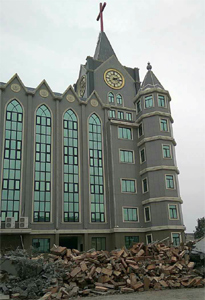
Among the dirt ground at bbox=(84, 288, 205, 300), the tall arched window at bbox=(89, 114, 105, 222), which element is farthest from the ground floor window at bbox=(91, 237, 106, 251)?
the dirt ground at bbox=(84, 288, 205, 300)

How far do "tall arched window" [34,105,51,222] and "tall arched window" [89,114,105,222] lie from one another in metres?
4.99

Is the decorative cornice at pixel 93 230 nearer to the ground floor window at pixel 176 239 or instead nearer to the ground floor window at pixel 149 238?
the ground floor window at pixel 149 238

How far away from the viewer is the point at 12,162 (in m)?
31.5

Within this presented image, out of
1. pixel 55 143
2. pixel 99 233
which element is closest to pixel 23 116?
pixel 55 143

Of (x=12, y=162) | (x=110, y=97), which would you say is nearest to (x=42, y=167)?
(x=12, y=162)

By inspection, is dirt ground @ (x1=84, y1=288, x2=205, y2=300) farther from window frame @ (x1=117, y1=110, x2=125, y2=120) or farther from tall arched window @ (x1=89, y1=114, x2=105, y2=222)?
window frame @ (x1=117, y1=110, x2=125, y2=120)

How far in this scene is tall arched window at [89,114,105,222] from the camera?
1319 inches

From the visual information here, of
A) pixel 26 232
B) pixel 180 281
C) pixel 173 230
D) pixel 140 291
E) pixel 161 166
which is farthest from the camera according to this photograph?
pixel 161 166

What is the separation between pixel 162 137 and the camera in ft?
114

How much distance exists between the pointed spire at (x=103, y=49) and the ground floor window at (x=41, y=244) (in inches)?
1110

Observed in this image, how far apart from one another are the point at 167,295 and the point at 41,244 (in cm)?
1792

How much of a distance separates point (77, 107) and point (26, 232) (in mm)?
15937

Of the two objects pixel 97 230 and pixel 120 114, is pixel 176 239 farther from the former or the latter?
pixel 120 114

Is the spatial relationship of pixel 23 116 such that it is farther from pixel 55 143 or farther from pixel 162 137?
pixel 162 137
